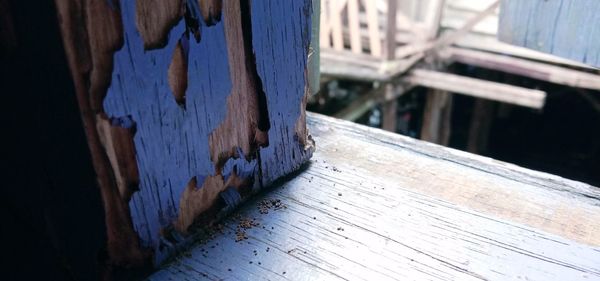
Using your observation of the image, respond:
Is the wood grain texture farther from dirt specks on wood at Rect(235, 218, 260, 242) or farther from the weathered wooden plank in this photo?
dirt specks on wood at Rect(235, 218, 260, 242)

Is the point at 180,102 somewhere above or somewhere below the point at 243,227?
above

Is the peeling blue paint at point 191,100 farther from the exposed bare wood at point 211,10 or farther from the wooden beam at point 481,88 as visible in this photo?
the wooden beam at point 481,88

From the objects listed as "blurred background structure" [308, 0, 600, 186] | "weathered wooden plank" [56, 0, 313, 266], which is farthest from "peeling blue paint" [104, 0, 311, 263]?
"blurred background structure" [308, 0, 600, 186]

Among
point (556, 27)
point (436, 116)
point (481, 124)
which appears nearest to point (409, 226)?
point (556, 27)

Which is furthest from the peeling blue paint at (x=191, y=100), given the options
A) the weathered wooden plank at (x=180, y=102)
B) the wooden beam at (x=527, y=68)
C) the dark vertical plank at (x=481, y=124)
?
the dark vertical plank at (x=481, y=124)

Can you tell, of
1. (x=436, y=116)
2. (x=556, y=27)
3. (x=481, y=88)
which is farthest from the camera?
(x=436, y=116)

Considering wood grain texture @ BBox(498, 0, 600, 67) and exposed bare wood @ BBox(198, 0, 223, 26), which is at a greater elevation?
exposed bare wood @ BBox(198, 0, 223, 26)

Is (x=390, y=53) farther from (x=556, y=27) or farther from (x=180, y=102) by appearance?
(x=180, y=102)
